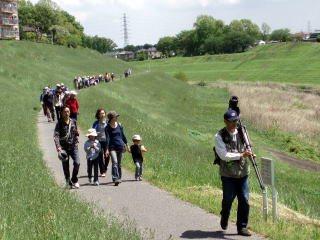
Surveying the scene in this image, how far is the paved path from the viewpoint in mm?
8445

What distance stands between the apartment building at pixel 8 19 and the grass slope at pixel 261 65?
2754 cm

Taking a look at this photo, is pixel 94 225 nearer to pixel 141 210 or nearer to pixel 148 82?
pixel 141 210

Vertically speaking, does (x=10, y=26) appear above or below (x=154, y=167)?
above

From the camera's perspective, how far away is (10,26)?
11244 cm

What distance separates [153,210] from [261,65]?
12323cm

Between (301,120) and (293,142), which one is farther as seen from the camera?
(301,120)

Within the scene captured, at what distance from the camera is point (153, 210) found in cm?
996

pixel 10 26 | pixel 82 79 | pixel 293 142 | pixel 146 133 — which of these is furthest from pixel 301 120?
pixel 10 26

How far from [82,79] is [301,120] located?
24.0 metres

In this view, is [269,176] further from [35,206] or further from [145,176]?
[145,176]

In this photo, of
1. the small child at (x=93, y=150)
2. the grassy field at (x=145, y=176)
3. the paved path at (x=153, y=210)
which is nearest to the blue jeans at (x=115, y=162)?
the paved path at (x=153, y=210)

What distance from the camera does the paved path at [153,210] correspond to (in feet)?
27.7

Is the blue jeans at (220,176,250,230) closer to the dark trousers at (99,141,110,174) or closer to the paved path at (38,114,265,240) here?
the paved path at (38,114,265,240)

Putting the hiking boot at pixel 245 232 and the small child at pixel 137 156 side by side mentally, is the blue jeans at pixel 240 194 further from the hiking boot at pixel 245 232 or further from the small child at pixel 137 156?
the small child at pixel 137 156
